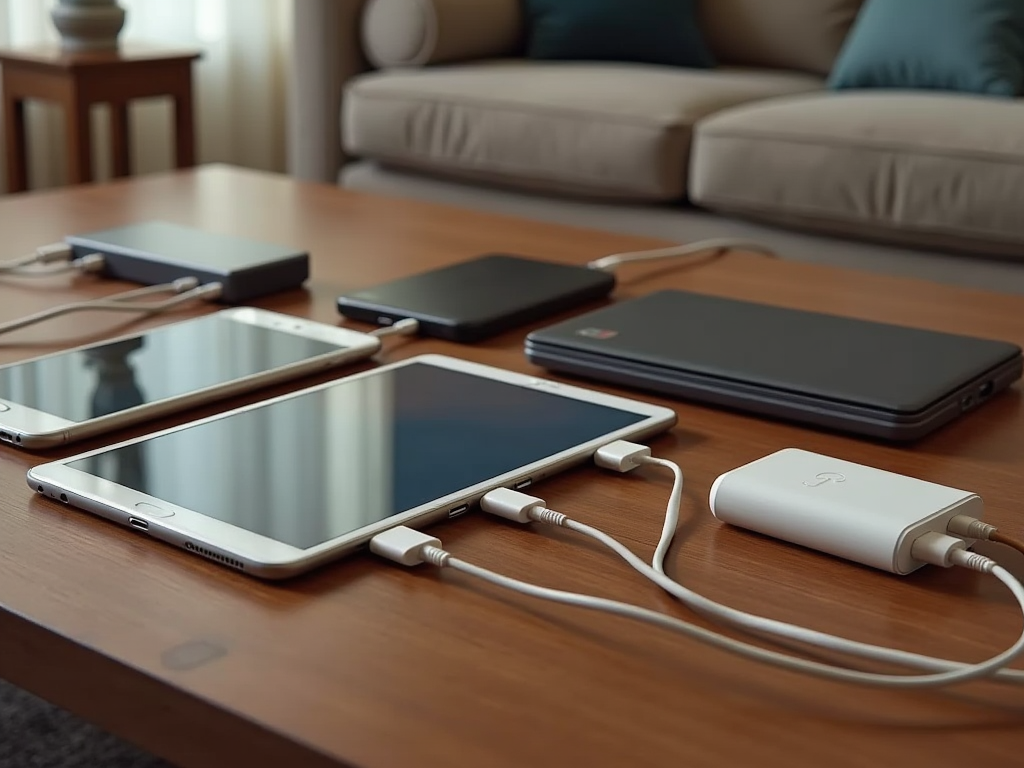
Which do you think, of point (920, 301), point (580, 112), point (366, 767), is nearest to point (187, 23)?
point (580, 112)

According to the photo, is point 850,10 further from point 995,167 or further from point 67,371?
point 67,371

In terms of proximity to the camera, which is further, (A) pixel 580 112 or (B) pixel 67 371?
(A) pixel 580 112

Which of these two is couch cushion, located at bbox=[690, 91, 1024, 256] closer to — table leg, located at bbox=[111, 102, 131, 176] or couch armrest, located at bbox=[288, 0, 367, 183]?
couch armrest, located at bbox=[288, 0, 367, 183]

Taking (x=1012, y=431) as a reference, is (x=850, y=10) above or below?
above

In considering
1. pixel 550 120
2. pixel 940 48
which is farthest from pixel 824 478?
pixel 940 48

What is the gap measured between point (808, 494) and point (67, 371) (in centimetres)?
50

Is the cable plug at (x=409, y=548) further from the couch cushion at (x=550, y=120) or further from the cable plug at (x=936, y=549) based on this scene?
the couch cushion at (x=550, y=120)

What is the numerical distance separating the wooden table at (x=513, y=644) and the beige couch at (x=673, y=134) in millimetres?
1149

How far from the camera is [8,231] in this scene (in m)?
1.35

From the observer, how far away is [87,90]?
2771 mm

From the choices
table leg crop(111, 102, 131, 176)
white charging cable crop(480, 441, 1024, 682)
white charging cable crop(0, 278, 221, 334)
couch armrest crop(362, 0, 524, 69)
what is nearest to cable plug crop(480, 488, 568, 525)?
white charging cable crop(480, 441, 1024, 682)

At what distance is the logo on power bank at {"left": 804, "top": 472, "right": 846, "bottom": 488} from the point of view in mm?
679

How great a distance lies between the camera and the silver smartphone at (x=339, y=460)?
0.65 metres

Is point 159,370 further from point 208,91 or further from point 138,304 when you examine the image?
point 208,91
